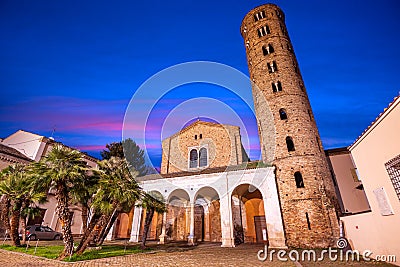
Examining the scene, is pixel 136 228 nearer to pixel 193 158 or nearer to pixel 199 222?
pixel 199 222

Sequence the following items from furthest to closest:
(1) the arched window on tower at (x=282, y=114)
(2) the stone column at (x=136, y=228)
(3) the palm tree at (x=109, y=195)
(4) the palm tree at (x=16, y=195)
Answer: (1) the arched window on tower at (x=282, y=114) → (2) the stone column at (x=136, y=228) → (4) the palm tree at (x=16, y=195) → (3) the palm tree at (x=109, y=195)

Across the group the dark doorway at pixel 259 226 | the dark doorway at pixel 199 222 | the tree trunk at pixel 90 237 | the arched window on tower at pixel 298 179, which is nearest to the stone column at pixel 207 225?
the dark doorway at pixel 199 222

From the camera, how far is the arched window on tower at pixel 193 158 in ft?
86.2

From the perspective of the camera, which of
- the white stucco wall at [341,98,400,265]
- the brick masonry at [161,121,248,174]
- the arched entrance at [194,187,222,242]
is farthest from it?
the brick masonry at [161,121,248,174]

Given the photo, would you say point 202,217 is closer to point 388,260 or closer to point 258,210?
point 258,210

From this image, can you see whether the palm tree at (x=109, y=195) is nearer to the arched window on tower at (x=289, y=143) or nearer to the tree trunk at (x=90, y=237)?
the tree trunk at (x=90, y=237)

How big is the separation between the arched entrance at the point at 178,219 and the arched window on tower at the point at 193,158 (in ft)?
15.6

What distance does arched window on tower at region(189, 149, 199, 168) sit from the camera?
26281 millimetres

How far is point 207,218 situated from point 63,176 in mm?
16136

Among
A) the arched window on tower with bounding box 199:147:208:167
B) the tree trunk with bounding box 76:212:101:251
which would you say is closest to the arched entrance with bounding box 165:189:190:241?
the arched window on tower with bounding box 199:147:208:167

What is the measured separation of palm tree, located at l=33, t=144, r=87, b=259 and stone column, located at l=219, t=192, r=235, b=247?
10384mm

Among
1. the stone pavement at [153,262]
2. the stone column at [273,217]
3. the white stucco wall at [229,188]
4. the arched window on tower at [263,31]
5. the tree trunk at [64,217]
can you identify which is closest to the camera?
the stone pavement at [153,262]

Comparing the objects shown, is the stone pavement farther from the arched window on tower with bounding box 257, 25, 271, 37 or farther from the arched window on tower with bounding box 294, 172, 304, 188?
the arched window on tower with bounding box 257, 25, 271, 37

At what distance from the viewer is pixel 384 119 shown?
784 cm
